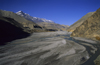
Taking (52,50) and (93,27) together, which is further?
(93,27)

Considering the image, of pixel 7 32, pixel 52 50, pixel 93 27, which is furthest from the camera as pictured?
pixel 7 32

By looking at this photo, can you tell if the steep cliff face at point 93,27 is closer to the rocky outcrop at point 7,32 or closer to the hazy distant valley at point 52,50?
the hazy distant valley at point 52,50

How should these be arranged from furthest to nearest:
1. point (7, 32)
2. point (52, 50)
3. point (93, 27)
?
point (7, 32)
point (93, 27)
point (52, 50)

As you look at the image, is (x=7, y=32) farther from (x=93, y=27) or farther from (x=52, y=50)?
(x=93, y=27)

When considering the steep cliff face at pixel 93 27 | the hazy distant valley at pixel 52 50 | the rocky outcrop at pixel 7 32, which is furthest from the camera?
the rocky outcrop at pixel 7 32

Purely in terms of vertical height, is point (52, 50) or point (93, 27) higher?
point (93, 27)

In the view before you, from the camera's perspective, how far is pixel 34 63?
3.66 metres

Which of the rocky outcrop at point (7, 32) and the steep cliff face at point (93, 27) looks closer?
the steep cliff face at point (93, 27)

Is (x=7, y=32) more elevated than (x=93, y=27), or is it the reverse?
(x=93, y=27)

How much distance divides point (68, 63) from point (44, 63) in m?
1.51

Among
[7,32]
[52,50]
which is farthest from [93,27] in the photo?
[7,32]

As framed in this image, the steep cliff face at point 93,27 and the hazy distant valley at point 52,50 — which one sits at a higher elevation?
the steep cliff face at point 93,27

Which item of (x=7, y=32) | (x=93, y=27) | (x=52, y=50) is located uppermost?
(x=93, y=27)

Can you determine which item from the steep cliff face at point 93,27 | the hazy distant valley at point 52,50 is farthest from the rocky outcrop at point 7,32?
the steep cliff face at point 93,27
